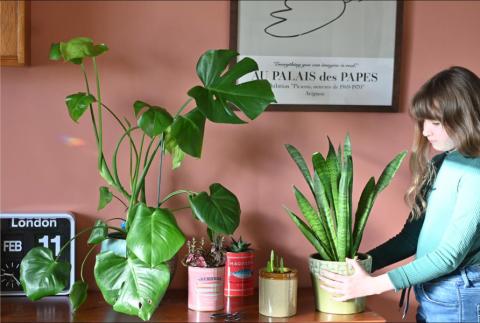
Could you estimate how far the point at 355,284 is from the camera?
2.05m

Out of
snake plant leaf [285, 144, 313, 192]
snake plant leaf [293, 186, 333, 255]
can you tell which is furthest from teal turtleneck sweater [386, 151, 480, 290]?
snake plant leaf [285, 144, 313, 192]

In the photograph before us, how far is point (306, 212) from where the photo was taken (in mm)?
2154

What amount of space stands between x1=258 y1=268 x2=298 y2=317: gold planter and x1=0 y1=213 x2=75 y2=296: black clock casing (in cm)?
68

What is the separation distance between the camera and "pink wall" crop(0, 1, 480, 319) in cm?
231

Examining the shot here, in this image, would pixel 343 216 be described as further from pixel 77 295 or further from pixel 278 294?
pixel 77 295

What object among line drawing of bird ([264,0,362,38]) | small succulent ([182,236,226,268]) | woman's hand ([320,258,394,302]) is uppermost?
line drawing of bird ([264,0,362,38])

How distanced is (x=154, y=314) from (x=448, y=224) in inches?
37.1

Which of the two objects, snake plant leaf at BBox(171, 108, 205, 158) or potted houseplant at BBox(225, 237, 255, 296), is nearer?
snake plant leaf at BBox(171, 108, 205, 158)

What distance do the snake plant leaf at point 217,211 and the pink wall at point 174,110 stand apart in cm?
38

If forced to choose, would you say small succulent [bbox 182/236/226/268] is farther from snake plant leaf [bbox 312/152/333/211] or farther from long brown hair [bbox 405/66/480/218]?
long brown hair [bbox 405/66/480/218]

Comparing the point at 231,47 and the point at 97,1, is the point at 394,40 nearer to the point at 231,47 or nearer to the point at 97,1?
the point at 231,47

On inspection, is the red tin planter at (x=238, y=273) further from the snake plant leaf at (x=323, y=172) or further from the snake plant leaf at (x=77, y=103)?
the snake plant leaf at (x=77, y=103)

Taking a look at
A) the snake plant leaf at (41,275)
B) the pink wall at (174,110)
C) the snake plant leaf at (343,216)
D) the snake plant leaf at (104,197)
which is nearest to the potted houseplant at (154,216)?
the snake plant leaf at (41,275)

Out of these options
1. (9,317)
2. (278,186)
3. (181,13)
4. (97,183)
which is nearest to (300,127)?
(278,186)
